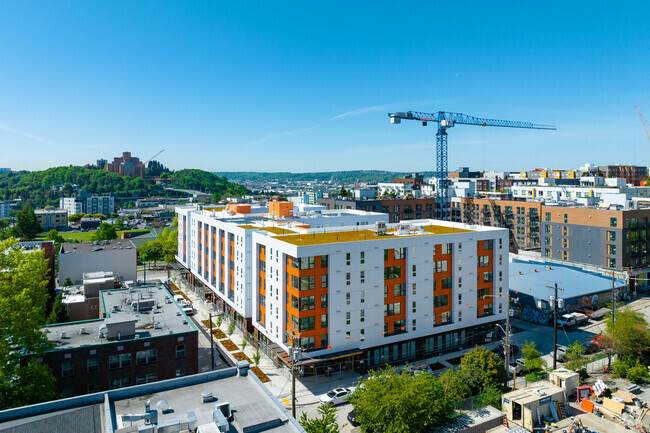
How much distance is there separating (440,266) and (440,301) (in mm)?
4231

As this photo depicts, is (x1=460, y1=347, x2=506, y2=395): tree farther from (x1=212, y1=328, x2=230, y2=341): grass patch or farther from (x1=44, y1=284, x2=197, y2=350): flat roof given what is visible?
(x1=212, y1=328, x2=230, y2=341): grass patch

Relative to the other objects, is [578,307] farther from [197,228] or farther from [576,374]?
[197,228]

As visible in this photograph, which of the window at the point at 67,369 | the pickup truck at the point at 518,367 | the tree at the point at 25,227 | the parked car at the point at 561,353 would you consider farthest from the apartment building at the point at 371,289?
the tree at the point at 25,227

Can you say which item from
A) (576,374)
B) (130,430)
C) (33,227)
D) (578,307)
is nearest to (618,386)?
(576,374)

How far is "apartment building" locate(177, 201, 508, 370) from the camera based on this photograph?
45938 millimetres

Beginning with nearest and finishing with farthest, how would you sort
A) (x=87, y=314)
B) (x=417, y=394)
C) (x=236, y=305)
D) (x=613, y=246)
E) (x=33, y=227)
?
(x=417, y=394), (x=87, y=314), (x=236, y=305), (x=613, y=246), (x=33, y=227)

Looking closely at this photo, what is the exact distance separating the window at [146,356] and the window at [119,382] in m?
1.67

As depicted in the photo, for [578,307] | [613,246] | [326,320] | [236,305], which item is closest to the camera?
[326,320]

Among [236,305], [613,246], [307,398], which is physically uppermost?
[613,246]

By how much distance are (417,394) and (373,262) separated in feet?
60.7

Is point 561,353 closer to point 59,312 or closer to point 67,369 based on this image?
point 67,369

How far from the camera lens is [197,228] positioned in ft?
271

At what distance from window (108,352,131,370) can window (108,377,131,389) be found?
110cm

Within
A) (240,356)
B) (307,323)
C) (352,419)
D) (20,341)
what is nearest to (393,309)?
(307,323)
